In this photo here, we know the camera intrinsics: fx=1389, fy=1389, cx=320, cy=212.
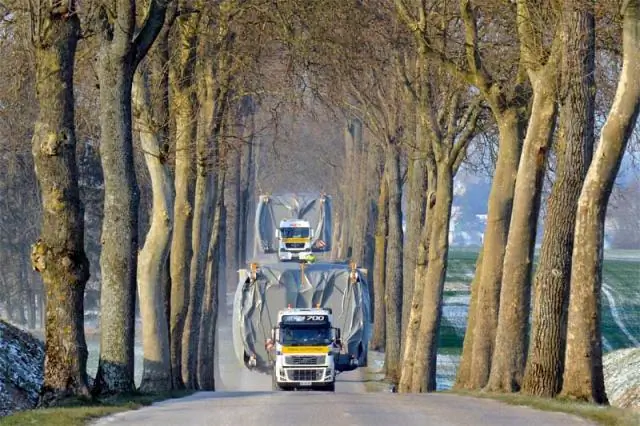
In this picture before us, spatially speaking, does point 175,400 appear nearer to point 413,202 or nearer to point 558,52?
point 558,52

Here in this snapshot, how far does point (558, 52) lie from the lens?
2266cm

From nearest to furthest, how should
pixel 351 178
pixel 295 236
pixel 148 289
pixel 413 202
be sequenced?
1. pixel 148 289
2. pixel 413 202
3. pixel 295 236
4. pixel 351 178

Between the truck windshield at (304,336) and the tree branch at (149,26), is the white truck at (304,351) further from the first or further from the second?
the tree branch at (149,26)

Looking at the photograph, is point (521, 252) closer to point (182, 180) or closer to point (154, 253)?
point (154, 253)

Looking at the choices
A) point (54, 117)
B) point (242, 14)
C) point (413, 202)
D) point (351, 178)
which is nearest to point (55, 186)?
point (54, 117)

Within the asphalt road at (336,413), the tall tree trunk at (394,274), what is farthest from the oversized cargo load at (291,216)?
the asphalt road at (336,413)

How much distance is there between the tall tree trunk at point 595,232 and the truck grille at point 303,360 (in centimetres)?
1456

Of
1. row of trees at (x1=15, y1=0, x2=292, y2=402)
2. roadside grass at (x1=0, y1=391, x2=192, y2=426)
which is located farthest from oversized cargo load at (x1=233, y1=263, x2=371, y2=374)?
A: roadside grass at (x1=0, y1=391, x2=192, y2=426)

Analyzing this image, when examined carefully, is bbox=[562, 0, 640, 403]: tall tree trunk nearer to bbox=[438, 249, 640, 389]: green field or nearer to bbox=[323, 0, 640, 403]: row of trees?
bbox=[323, 0, 640, 403]: row of trees

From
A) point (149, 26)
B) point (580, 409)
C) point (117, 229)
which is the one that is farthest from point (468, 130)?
point (580, 409)

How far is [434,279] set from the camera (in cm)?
3072

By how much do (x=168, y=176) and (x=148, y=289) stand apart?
2.37 metres

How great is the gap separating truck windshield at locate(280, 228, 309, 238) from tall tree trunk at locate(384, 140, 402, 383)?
20.0 metres

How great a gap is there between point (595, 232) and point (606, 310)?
166ft
